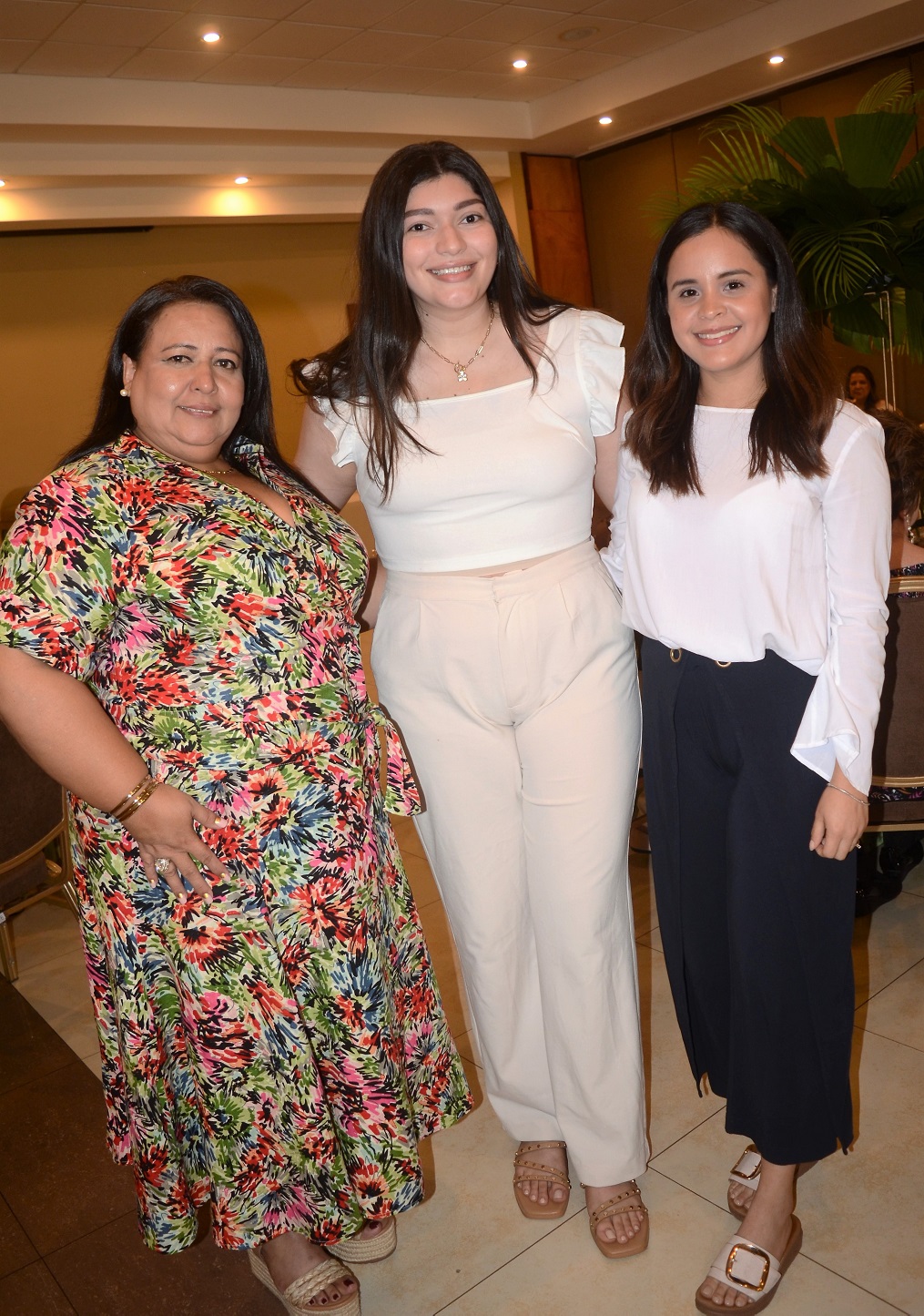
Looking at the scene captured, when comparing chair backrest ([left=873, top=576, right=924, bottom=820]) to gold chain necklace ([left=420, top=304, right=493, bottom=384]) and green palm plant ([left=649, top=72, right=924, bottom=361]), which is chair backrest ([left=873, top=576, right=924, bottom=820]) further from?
green palm plant ([left=649, top=72, right=924, bottom=361])

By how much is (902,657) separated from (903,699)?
11cm

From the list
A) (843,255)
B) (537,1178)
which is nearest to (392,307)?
(537,1178)

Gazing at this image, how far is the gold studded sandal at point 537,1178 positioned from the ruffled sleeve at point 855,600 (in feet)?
3.26

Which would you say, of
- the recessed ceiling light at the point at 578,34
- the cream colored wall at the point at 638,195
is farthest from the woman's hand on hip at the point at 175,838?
the cream colored wall at the point at 638,195

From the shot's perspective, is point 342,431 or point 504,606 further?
point 342,431

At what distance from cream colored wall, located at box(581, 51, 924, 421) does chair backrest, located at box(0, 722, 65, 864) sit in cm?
733

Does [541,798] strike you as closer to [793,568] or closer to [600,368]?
[793,568]

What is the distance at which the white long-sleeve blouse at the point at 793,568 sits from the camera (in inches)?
61.7

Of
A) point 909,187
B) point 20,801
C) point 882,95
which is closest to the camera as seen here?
point 20,801

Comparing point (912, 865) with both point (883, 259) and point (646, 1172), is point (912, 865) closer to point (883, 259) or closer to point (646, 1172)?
point (646, 1172)

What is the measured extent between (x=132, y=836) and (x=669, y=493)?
985 mm

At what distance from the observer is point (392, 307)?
187 centimetres

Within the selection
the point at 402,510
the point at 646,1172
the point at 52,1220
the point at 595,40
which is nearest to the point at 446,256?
the point at 402,510

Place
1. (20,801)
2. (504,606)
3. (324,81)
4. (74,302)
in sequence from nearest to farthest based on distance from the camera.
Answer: (504,606)
(20,801)
(324,81)
(74,302)
